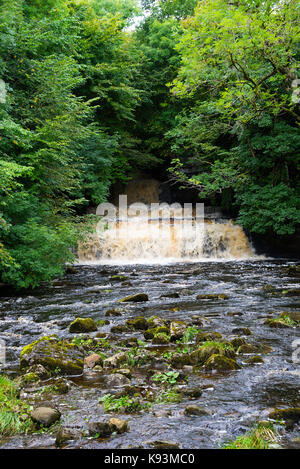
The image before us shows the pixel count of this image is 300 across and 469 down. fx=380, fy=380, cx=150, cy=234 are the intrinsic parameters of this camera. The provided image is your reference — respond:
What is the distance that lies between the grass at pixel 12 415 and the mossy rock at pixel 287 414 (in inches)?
79.6

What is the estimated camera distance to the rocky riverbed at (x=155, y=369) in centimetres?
306

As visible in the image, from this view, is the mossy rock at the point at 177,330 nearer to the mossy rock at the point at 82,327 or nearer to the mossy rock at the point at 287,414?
the mossy rock at the point at 82,327

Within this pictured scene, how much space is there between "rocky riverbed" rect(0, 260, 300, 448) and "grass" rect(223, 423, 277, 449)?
0.33 feet

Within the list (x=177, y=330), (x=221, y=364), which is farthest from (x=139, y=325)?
(x=221, y=364)

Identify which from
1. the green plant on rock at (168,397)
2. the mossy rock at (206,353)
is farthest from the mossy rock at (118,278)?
the green plant on rock at (168,397)

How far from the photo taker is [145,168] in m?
27.2

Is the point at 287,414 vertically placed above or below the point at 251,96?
below

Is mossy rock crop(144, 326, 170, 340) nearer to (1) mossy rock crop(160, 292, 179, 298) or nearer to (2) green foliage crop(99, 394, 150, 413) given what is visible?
(2) green foliage crop(99, 394, 150, 413)

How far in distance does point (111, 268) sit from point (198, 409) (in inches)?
434

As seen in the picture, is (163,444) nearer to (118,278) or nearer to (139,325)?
(139,325)

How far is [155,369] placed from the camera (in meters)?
4.35

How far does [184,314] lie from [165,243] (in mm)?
9446

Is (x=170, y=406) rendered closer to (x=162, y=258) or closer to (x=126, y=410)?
(x=126, y=410)
